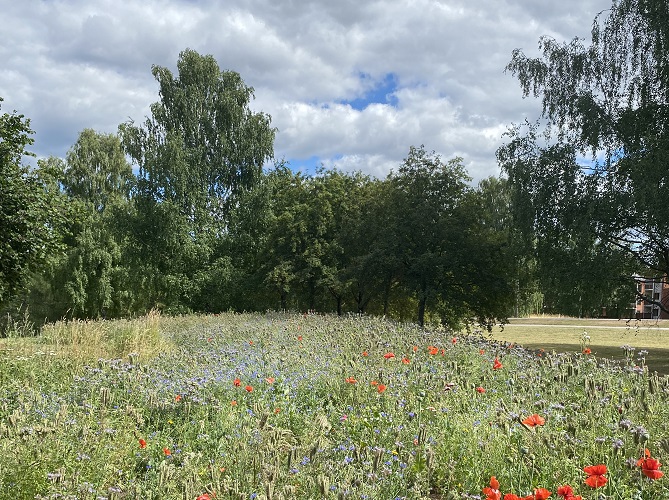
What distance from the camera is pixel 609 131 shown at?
1488 centimetres

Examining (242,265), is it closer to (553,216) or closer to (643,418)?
(553,216)

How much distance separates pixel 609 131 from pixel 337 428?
515 inches

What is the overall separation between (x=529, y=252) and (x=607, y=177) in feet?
9.21

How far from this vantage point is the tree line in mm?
14734

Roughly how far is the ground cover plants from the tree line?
8.11 meters

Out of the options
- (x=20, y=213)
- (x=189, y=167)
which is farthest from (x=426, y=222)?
(x=189, y=167)

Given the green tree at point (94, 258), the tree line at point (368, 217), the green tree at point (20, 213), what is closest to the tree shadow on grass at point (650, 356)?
the tree line at point (368, 217)

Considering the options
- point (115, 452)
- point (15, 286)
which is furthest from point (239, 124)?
point (115, 452)

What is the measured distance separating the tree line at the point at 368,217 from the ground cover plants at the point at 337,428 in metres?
8.11

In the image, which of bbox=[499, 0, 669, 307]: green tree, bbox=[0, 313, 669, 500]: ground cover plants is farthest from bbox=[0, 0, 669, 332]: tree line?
bbox=[0, 313, 669, 500]: ground cover plants

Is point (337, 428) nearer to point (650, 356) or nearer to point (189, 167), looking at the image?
point (650, 356)

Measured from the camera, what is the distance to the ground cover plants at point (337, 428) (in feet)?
11.4

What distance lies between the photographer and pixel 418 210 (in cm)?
1719

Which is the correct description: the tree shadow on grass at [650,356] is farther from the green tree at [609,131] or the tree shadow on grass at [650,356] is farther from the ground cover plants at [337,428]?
the ground cover plants at [337,428]
